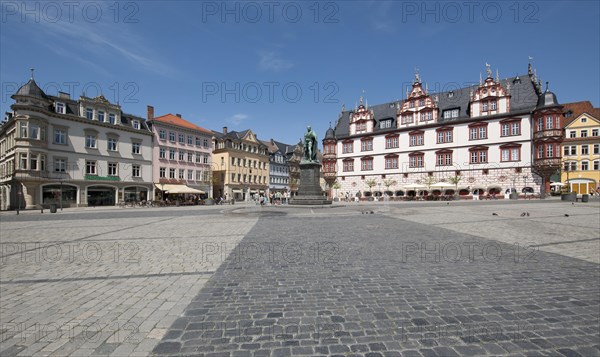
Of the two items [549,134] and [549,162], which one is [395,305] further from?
[549,134]

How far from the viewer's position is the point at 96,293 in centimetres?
415

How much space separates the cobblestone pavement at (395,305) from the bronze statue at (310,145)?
51.6 feet

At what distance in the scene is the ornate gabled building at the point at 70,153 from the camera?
28703mm

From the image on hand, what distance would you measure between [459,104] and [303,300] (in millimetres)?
50486

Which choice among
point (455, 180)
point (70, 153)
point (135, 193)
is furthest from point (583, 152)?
point (70, 153)

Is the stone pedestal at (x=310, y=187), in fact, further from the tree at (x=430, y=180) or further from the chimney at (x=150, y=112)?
the chimney at (x=150, y=112)

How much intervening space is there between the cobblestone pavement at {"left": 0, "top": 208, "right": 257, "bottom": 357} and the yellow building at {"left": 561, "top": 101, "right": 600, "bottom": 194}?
58.3 metres

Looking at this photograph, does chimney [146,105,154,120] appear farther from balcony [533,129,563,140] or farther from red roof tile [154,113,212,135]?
balcony [533,129,563,140]

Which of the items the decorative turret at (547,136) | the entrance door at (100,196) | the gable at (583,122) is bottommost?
the entrance door at (100,196)

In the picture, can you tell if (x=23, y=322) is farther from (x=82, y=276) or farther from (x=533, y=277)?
(x=533, y=277)

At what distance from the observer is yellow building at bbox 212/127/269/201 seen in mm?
51969

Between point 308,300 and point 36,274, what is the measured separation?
16.9 feet

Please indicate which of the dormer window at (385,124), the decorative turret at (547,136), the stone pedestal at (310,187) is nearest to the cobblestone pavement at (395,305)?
the stone pedestal at (310,187)

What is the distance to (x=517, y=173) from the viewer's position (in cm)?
3862
